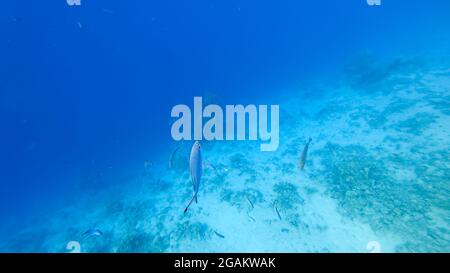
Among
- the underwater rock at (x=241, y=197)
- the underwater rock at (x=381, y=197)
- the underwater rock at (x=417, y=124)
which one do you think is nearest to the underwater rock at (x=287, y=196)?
the underwater rock at (x=241, y=197)

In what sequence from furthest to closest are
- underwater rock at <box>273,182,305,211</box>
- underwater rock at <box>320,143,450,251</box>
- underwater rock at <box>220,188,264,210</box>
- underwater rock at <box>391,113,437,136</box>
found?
underwater rock at <box>391,113,437,136</box> → underwater rock at <box>220,188,264,210</box> → underwater rock at <box>273,182,305,211</box> → underwater rock at <box>320,143,450,251</box>

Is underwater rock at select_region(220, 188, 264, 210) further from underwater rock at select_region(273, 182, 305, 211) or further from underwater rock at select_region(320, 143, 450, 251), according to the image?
underwater rock at select_region(320, 143, 450, 251)

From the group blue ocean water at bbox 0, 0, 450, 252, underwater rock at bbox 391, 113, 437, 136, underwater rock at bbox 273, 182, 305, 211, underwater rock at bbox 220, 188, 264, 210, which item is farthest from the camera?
underwater rock at bbox 391, 113, 437, 136

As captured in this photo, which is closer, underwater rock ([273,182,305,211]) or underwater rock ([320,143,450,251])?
underwater rock ([320,143,450,251])

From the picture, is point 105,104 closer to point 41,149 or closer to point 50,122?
point 50,122

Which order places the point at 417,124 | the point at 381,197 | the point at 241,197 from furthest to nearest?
the point at 417,124 < the point at 241,197 < the point at 381,197

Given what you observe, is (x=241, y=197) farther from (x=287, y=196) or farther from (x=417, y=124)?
(x=417, y=124)

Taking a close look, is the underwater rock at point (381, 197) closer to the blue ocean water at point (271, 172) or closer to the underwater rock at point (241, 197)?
the blue ocean water at point (271, 172)

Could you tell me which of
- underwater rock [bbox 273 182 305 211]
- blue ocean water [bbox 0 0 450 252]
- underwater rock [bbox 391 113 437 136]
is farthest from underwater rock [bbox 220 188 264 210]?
underwater rock [bbox 391 113 437 136]

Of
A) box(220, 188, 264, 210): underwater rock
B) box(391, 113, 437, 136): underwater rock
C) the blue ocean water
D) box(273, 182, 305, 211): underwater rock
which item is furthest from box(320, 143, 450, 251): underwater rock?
box(220, 188, 264, 210): underwater rock

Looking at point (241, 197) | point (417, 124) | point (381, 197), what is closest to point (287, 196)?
point (241, 197)

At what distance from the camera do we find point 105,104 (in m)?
51.7

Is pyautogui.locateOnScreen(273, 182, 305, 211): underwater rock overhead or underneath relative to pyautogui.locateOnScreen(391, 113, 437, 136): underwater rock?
underneath
